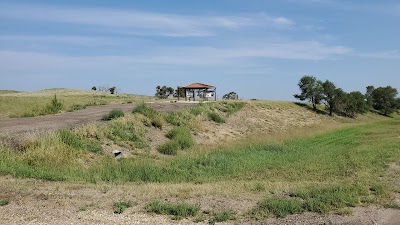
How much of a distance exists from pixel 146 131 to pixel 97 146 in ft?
23.4

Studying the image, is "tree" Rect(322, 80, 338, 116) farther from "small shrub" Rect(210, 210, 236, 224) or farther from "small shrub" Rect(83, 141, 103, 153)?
"small shrub" Rect(210, 210, 236, 224)

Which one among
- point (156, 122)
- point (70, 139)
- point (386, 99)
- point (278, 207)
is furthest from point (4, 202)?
point (386, 99)

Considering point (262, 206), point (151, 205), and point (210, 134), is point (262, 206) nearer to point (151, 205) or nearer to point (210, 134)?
point (151, 205)

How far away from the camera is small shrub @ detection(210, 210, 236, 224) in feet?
30.8

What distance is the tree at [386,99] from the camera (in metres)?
94.8

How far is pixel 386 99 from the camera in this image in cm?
9556

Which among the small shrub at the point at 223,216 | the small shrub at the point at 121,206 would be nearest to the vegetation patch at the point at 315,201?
the small shrub at the point at 223,216

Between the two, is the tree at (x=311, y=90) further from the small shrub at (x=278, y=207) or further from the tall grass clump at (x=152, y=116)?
the small shrub at (x=278, y=207)

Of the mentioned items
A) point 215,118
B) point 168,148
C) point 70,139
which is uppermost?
point 70,139

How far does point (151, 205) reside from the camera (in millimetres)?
10242

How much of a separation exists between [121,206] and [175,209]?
4.40 feet

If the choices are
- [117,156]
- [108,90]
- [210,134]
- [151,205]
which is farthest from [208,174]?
[108,90]

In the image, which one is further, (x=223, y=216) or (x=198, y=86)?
(x=198, y=86)

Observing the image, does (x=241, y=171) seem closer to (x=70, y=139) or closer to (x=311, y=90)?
(x=70, y=139)
